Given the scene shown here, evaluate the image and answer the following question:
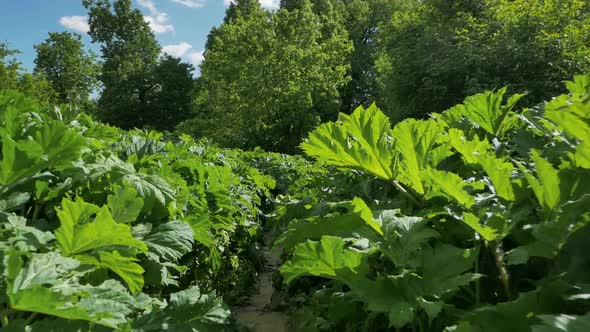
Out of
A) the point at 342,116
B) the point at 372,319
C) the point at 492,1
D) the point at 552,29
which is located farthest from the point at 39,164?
the point at 492,1

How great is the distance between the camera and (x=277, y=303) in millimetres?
4523

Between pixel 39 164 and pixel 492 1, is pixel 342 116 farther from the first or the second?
pixel 492 1

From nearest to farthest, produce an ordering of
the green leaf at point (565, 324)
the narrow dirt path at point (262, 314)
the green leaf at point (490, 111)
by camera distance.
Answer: the green leaf at point (565, 324), the green leaf at point (490, 111), the narrow dirt path at point (262, 314)

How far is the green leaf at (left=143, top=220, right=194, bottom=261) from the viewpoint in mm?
1643

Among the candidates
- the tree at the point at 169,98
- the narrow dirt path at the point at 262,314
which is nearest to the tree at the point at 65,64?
the tree at the point at 169,98

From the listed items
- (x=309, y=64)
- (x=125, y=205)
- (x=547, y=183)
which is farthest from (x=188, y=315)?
(x=309, y=64)

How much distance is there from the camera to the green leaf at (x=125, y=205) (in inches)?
59.4

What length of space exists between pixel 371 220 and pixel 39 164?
111 cm

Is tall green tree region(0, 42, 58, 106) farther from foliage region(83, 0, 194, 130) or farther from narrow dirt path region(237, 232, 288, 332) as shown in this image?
narrow dirt path region(237, 232, 288, 332)

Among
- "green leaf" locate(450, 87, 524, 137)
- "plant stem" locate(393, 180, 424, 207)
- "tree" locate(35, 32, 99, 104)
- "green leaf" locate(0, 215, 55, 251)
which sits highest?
"tree" locate(35, 32, 99, 104)

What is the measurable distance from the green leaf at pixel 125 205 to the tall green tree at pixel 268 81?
27734 millimetres

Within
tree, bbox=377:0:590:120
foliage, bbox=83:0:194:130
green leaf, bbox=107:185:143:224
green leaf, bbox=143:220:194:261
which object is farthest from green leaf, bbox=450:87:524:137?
foliage, bbox=83:0:194:130

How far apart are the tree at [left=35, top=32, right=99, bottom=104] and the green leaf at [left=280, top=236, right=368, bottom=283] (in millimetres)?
48748

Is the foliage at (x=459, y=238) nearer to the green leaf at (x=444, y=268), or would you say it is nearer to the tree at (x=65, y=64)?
the green leaf at (x=444, y=268)
